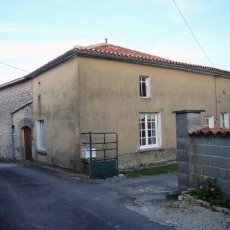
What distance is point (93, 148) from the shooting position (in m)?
13.5

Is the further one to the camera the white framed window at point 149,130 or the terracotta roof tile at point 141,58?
the white framed window at point 149,130

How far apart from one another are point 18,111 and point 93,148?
825 centimetres

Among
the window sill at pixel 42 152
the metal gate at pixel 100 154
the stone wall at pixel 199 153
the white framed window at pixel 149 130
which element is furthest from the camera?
the window sill at pixel 42 152

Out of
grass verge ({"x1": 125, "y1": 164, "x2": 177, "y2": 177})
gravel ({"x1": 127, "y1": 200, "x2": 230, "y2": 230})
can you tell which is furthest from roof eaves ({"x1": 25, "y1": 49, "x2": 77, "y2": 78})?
gravel ({"x1": 127, "y1": 200, "x2": 230, "y2": 230})

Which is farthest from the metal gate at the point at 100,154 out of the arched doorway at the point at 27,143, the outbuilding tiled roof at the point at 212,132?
the arched doorway at the point at 27,143

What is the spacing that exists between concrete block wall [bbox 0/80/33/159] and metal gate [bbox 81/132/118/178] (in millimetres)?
6601

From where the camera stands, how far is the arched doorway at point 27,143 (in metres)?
19.1

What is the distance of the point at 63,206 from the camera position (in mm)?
8102

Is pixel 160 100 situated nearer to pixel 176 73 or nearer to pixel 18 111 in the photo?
pixel 176 73

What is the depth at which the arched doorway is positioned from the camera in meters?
19.1

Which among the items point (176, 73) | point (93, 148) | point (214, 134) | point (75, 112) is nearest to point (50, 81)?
point (75, 112)

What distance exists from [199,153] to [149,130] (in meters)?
7.90

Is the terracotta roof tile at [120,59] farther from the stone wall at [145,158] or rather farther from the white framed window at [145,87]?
the stone wall at [145,158]

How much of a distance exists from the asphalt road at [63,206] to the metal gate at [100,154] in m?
0.95
